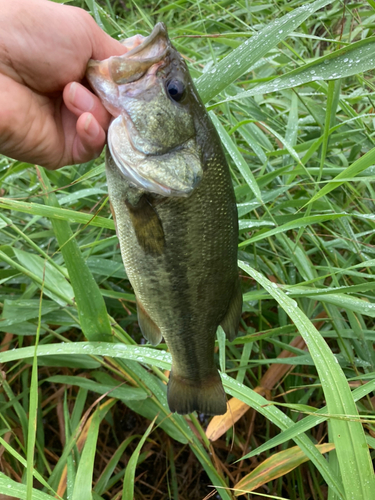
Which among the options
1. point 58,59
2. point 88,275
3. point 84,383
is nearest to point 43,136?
point 58,59

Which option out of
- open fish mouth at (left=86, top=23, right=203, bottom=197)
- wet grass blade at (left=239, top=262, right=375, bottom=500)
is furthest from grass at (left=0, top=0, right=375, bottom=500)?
open fish mouth at (left=86, top=23, right=203, bottom=197)

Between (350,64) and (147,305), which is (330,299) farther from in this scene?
(350,64)

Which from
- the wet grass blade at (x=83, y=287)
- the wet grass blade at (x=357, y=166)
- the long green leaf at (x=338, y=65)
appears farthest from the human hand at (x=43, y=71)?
the wet grass blade at (x=357, y=166)

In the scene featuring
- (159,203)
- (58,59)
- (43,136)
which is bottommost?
(159,203)

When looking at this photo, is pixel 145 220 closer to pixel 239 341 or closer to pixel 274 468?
pixel 239 341

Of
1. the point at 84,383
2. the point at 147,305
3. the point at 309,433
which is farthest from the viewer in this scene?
the point at 309,433

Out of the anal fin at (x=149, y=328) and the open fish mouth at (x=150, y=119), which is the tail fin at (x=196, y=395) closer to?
the anal fin at (x=149, y=328)
